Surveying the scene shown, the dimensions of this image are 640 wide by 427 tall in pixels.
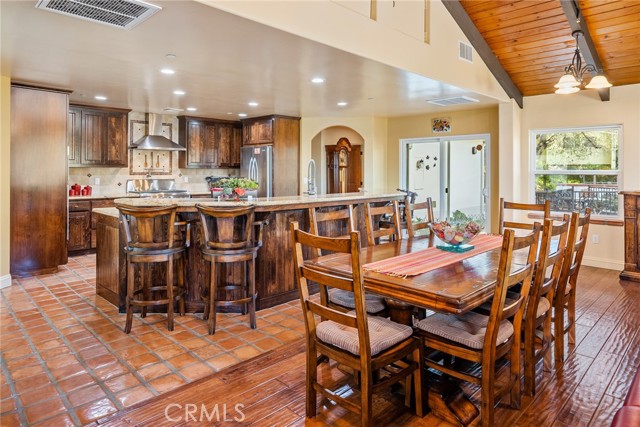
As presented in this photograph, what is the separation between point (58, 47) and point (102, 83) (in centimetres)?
151

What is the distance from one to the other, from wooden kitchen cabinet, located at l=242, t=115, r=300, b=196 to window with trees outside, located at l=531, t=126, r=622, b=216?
13.5 feet

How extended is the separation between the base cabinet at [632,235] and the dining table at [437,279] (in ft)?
10.6

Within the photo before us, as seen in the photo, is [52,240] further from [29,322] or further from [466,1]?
[466,1]

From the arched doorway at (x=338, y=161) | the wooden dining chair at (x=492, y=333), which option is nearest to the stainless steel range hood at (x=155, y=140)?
the arched doorway at (x=338, y=161)

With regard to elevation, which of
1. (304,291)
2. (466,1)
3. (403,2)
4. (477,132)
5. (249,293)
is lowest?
(249,293)

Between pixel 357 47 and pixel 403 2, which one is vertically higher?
pixel 403 2

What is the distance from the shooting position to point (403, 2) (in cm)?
422

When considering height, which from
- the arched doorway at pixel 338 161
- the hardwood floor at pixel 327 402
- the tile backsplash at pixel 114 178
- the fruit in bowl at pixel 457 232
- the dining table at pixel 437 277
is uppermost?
the arched doorway at pixel 338 161

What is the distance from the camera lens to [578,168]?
6074mm

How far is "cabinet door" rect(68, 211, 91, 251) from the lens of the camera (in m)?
6.30

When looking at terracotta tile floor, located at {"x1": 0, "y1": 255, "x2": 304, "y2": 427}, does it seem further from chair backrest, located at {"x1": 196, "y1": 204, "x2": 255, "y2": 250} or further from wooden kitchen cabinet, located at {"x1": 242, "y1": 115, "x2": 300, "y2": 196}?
wooden kitchen cabinet, located at {"x1": 242, "y1": 115, "x2": 300, "y2": 196}

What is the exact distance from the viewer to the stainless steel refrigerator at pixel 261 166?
25.2ft

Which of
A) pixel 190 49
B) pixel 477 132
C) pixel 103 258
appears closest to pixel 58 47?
pixel 190 49

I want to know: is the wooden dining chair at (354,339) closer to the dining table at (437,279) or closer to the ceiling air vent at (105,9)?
the dining table at (437,279)
